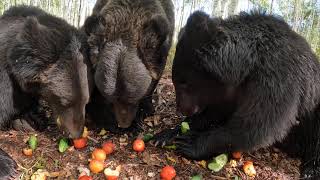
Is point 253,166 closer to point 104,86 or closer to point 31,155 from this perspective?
point 104,86

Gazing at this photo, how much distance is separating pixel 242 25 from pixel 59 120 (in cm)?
234

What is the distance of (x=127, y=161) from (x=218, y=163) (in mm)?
971

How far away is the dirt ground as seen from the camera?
4195 millimetres

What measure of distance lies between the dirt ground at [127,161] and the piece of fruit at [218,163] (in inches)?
2.4

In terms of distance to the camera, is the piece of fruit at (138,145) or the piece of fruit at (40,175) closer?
the piece of fruit at (40,175)

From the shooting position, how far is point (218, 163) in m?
4.32

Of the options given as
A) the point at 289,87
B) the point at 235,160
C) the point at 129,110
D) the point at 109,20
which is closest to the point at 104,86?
the point at 129,110

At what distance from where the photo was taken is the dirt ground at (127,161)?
4.20 m

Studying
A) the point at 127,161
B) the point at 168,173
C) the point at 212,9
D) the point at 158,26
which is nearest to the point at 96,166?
the point at 127,161

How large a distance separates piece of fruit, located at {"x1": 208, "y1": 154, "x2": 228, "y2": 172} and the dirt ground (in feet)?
0.20

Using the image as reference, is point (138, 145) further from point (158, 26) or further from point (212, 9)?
point (212, 9)

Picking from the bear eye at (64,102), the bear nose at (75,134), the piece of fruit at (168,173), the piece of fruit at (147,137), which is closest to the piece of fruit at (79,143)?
the bear nose at (75,134)

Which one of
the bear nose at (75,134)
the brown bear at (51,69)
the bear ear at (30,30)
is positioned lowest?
the bear nose at (75,134)

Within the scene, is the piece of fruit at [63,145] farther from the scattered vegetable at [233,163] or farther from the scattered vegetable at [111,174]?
the scattered vegetable at [233,163]
